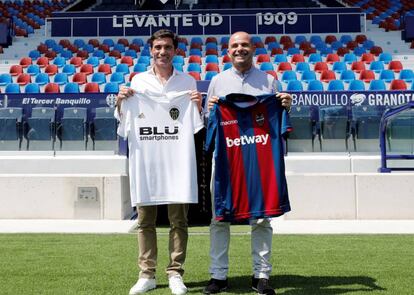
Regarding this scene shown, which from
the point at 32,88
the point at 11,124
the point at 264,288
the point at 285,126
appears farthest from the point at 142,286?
the point at 32,88

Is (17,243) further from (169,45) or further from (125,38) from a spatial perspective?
(125,38)

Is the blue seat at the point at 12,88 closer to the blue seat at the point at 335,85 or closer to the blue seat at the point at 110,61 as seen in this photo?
the blue seat at the point at 110,61

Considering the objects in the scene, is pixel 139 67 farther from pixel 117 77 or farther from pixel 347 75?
pixel 347 75

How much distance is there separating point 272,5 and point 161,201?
24.2 metres

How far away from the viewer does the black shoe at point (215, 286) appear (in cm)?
431

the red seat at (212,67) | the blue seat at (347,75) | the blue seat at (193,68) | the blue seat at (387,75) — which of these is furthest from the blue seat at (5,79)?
the blue seat at (387,75)

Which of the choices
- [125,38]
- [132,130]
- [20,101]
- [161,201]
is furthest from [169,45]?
[125,38]

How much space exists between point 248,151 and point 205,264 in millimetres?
1369

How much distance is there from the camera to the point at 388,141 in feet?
32.0

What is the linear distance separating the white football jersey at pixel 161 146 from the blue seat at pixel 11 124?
23.0 feet

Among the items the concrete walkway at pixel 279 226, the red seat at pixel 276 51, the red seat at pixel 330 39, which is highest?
the red seat at pixel 330 39

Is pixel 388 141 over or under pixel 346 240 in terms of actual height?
over

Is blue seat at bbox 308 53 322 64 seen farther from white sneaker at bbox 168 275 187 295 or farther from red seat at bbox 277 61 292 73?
white sneaker at bbox 168 275 187 295

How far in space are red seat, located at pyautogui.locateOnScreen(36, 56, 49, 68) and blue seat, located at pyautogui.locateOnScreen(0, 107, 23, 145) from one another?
8.51 meters
